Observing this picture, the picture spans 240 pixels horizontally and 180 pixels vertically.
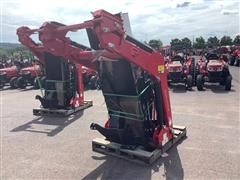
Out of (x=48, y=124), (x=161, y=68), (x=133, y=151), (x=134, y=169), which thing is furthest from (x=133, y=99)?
(x=48, y=124)

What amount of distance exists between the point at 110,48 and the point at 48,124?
14.3ft

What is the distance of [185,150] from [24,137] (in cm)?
353

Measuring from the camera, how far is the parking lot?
4.77 meters

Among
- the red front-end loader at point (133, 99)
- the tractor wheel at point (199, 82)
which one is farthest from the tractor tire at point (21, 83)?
the red front-end loader at point (133, 99)

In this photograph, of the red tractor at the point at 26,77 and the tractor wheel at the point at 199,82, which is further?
the red tractor at the point at 26,77

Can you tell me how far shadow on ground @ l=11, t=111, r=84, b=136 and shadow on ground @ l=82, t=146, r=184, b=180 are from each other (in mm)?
2386

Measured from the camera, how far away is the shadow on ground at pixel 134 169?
4.64 meters

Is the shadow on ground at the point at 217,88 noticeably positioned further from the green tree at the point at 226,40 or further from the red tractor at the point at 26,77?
the green tree at the point at 226,40

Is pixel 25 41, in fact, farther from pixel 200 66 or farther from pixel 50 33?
pixel 200 66

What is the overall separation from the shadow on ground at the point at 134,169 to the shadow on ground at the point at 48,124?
2.39m

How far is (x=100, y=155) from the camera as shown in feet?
18.1

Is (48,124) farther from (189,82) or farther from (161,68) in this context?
(189,82)

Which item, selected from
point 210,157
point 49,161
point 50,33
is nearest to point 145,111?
point 210,157

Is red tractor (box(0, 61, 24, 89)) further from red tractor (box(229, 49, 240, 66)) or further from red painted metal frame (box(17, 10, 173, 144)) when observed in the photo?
red tractor (box(229, 49, 240, 66))
